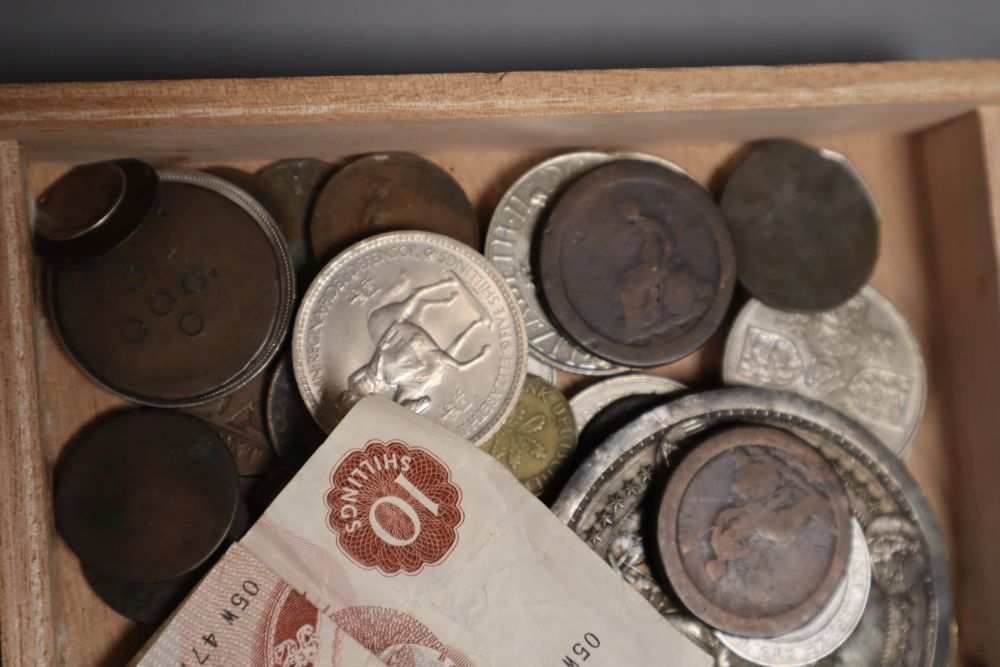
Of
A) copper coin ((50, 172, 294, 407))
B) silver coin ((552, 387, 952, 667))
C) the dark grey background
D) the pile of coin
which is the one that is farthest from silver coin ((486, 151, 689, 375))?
copper coin ((50, 172, 294, 407))

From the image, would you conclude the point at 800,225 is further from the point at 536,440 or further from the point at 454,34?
the point at 454,34

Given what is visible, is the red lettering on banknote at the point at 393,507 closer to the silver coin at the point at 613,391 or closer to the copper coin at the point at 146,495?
the copper coin at the point at 146,495

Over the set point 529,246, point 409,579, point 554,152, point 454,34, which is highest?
point 454,34

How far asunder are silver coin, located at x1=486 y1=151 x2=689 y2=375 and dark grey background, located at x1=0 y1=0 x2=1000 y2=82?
0.28 metres

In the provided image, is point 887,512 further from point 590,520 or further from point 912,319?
point 590,520

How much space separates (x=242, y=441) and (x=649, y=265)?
0.83 m

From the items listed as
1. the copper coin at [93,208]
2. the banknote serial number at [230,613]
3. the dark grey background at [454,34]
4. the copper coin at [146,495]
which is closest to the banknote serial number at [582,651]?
the banknote serial number at [230,613]

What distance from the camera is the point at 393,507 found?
1453 mm

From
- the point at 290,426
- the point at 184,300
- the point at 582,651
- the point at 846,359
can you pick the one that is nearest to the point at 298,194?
the point at 184,300

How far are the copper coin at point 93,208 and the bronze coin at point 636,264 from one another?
724 millimetres

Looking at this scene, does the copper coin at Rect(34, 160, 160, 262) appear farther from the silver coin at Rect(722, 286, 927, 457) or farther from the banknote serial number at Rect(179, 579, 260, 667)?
the silver coin at Rect(722, 286, 927, 457)

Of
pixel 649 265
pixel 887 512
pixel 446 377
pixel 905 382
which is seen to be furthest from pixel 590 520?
pixel 905 382

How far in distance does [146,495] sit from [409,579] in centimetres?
50

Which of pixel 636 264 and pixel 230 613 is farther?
pixel 636 264
